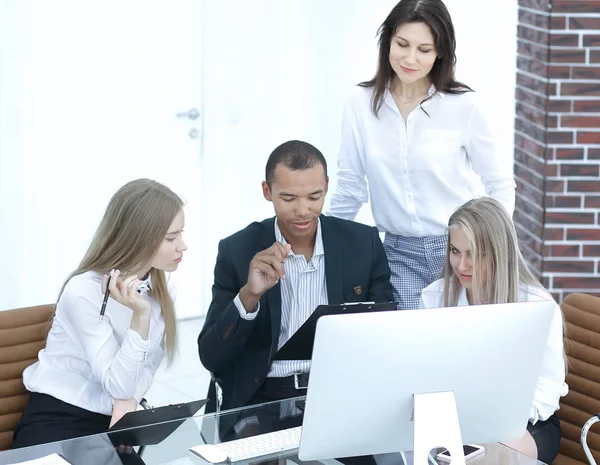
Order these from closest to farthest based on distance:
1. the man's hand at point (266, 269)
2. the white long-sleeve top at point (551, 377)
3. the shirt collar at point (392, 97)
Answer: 1. the white long-sleeve top at point (551, 377)
2. the man's hand at point (266, 269)
3. the shirt collar at point (392, 97)

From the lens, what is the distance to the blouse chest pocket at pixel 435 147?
313 cm

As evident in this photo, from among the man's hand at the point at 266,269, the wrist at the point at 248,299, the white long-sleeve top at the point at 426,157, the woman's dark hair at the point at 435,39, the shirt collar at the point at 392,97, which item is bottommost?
the wrist at the point at 248,299

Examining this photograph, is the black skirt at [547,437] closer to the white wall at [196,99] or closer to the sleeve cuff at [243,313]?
the sleeve cuff at [243,313]

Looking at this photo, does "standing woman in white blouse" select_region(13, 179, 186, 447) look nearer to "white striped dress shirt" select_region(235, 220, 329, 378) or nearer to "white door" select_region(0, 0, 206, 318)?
"white striped dress shirt" select_region(235, 220, 329, 378)

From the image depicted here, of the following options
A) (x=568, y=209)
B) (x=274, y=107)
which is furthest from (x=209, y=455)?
(x=274, y=107)

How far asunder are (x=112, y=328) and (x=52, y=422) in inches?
11.6

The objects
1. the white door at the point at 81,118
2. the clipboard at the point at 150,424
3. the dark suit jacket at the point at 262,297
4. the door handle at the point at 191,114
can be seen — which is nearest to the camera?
the clipboard at the point at 150,424

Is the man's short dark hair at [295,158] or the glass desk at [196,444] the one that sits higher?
the man's short dark hair at [295,158]

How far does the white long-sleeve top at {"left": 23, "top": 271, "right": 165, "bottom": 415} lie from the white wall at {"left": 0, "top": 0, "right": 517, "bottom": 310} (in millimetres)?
2078

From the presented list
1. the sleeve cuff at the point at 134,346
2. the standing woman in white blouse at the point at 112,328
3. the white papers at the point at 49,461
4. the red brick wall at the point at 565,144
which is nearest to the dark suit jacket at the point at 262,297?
the standing woman in white blouse at the point at 112,328

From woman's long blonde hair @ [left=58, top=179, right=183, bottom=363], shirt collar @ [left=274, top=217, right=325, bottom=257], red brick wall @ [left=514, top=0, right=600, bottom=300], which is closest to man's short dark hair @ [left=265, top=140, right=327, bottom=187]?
shirt collar @ [left=274, top=217, right=325, bottom=257]

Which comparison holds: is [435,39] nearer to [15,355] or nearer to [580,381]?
[580,381]

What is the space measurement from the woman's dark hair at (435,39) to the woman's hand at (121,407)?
1.22 meters

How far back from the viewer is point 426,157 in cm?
313
